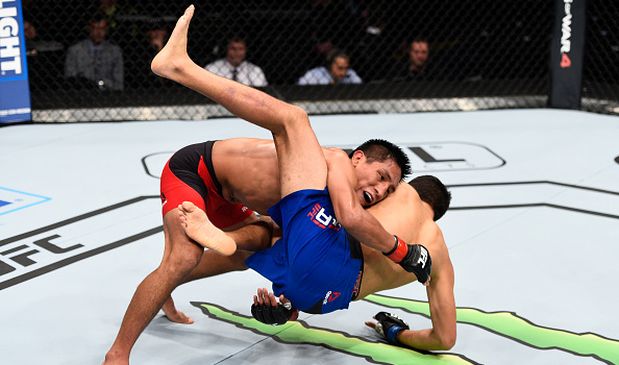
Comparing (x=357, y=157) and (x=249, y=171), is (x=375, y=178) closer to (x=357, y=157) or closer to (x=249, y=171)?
(x=357, y=157)

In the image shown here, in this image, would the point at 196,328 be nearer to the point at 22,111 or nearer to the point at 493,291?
the point at 493,291

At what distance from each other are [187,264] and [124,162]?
2.39 metres

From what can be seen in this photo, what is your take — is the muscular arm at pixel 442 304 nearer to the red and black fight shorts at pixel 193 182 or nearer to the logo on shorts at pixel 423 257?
the logo on shorts at pixel 423 257

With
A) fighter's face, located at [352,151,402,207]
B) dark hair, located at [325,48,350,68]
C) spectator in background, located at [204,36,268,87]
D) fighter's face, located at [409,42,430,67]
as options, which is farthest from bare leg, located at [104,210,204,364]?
fighter's face, located at [409,42,430,67]

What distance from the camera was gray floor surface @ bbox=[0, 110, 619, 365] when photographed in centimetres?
273

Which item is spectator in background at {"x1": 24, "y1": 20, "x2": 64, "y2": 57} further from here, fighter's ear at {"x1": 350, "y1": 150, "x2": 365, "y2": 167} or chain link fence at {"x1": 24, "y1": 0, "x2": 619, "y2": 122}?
fighter's ear at {"x1": 350, "y1": 150, "x2": 365, "y2": 167}

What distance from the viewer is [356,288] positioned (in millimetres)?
2555

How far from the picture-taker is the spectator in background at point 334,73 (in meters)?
5.99

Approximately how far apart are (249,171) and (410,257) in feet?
1.84

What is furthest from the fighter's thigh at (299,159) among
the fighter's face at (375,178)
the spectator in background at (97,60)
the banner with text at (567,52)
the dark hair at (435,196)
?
the banner with text at (567,52)

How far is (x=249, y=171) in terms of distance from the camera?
2604 mm

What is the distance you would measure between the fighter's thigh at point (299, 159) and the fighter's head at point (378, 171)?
5.4 inches

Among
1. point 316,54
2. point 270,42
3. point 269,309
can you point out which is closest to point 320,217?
point 269,309

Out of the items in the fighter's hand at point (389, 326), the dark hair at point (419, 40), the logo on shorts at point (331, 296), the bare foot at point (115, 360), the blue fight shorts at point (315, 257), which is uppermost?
the dark hair at point (419, 40)
